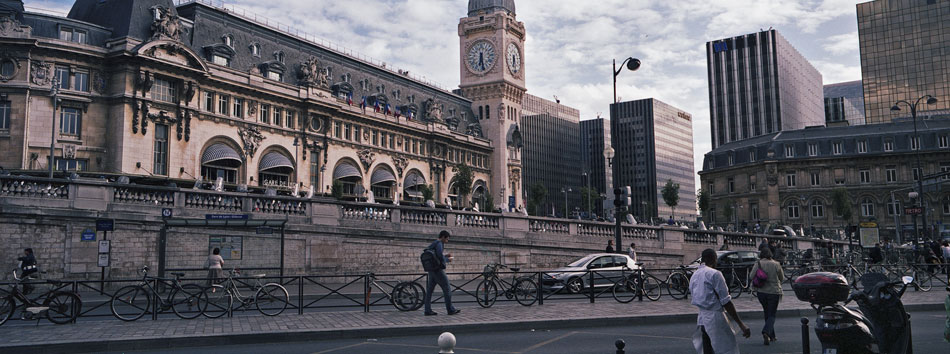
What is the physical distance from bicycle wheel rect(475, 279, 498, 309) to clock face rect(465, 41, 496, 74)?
3181 inches

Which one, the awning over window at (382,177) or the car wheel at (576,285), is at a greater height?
the awning over window at (382,177)

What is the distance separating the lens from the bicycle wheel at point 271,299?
14539 millimetres

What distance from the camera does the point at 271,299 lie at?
14.7 metres

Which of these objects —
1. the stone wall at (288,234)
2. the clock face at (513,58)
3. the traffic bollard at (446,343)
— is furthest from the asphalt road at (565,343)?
the clock face at (513,58)

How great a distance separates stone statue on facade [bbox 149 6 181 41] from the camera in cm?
4606

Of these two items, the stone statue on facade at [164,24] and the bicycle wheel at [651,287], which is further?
the stone statue on facade at [164,24]

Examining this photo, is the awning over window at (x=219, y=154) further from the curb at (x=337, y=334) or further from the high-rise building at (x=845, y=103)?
the high-rise building at (x=845, y=103)

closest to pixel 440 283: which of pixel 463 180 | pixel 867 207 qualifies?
pixel 463 180

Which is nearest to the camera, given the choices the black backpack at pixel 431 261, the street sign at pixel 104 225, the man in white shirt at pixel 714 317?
the man in white shirt at pixel 714 317

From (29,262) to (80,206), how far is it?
361 cm

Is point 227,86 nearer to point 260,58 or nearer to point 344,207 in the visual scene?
point 260,58

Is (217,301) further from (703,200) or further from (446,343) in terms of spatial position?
(703,200)

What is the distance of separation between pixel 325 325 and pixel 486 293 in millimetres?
5058

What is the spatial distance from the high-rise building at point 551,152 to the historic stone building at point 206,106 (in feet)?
194
